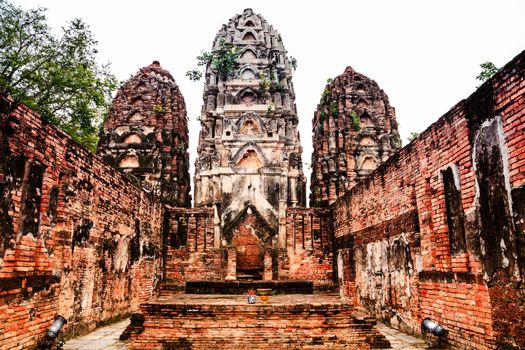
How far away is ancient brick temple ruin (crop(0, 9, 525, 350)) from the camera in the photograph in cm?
571

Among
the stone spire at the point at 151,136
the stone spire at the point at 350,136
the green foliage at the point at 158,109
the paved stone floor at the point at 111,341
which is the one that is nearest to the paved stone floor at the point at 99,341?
the paved stone floor at the point at 111,341

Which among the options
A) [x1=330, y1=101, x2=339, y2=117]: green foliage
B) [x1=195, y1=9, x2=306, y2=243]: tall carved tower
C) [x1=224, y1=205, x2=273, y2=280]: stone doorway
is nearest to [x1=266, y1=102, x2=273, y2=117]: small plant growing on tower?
[x1=195, y1=9, x2=306, y2=243]: tall carved tower

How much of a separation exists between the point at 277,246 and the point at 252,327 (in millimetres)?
9240

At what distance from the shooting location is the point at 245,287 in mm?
11812

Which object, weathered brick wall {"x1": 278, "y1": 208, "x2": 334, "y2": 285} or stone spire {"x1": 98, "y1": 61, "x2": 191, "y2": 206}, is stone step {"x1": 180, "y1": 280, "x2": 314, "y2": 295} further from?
stone spire {"x1": 98, "y1": 61, "x2": 191, "y2": 206}

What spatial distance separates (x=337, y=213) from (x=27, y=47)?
14417 millimetres

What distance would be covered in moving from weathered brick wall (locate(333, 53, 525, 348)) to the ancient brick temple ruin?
28 mm

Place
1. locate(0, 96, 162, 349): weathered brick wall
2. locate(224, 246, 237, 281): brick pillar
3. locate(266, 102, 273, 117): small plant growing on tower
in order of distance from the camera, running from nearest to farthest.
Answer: locate(0, 96, 162, 349): weathered brick wall < locate(224, 246, 237, 281): brick pillar < locate(266, 102, 273, 117): small plant growing on tower

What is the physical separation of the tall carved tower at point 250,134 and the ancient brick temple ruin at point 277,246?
13 cm

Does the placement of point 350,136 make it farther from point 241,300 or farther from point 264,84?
point 241,300

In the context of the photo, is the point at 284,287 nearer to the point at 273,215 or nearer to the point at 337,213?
the point at 337,213

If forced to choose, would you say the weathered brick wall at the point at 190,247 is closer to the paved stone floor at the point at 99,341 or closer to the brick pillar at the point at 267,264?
the brick pillar at the point at 267,264

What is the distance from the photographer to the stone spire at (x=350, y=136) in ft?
73.8

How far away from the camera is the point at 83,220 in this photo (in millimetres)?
8492
